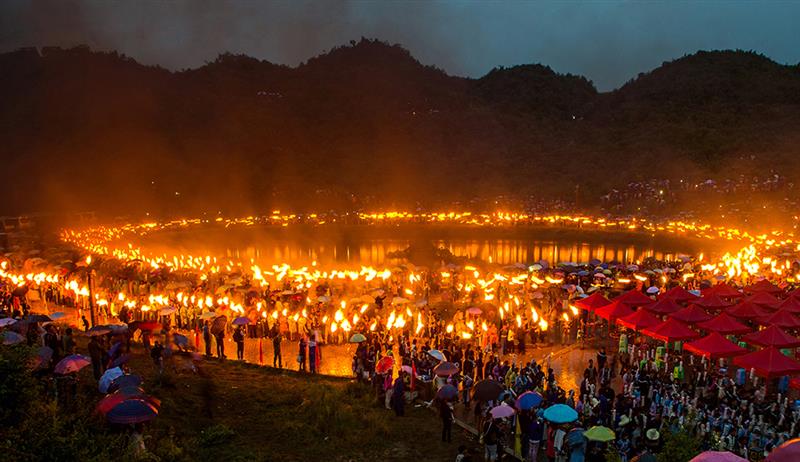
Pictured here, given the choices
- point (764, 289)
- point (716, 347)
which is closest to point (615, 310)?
point (716, 347)

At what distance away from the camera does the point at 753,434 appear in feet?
38.3

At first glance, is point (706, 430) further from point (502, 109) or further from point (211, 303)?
point (502, 109)

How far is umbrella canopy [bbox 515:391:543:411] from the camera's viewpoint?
11805 millimetres

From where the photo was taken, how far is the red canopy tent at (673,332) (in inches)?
655

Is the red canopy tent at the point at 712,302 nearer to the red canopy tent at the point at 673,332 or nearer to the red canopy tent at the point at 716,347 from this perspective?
the red canopy tent at the point at 673,332

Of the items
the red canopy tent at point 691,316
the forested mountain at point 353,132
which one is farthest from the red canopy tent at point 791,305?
the forested mountain at point 353,132

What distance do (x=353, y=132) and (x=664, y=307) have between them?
96300 mm

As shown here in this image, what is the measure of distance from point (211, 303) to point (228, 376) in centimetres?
735

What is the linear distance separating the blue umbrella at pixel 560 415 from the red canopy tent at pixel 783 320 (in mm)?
10710

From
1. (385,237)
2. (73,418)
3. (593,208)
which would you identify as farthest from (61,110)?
(73,418)

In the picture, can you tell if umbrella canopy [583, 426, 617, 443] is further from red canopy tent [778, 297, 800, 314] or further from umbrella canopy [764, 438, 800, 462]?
red canopy tent [778, 297, 800, 314]

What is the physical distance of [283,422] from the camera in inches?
520

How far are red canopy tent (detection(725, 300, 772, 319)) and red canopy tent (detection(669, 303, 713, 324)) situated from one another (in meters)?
1.63

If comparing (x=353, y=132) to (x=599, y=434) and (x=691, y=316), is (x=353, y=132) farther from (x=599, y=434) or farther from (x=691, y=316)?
(x=599, y=434)
